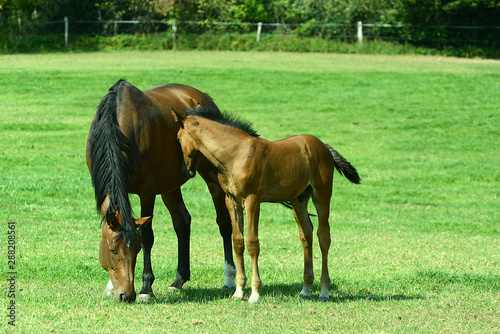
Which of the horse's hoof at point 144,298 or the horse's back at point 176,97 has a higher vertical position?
the horse's back at point 176,97

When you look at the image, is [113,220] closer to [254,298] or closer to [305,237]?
[254,298]

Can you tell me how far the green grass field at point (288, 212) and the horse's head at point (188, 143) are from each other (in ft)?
4.51

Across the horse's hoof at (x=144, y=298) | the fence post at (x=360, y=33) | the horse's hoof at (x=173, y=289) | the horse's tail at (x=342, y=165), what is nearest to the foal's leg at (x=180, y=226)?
the horse's hoof at (x=173, y=289)

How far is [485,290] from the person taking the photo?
23.2 feet

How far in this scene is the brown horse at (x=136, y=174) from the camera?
220 inches

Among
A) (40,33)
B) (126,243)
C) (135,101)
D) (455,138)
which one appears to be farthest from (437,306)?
(40,33)

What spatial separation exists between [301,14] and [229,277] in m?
33.1

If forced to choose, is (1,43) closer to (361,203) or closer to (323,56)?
(323,56)

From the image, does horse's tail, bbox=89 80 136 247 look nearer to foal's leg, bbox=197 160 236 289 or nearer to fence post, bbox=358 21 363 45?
foal's leg, bbox=197 160 236 289

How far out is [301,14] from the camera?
3847cm

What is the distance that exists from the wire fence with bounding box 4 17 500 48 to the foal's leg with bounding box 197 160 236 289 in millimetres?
27515

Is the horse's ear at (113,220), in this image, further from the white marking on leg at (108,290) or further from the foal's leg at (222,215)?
the foal's leg at (222,215)

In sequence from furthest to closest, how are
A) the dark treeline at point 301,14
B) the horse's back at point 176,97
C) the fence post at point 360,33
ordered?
the fence post at point 360,33 → the dark treeline at point 301,14 → the horse's back at point 176,97

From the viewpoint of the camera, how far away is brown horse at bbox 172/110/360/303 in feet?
20.0
